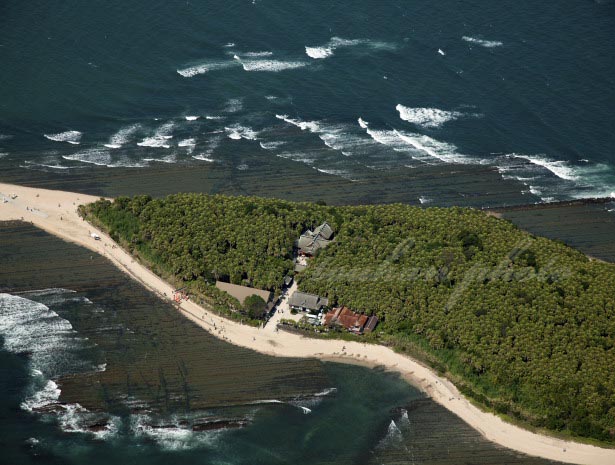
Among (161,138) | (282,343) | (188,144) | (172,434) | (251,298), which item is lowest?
(172,434)

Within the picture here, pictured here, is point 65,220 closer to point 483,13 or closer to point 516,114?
point 516,114

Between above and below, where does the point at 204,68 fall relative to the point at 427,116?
above

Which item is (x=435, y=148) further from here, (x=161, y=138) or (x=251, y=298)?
(x=251, y=298)

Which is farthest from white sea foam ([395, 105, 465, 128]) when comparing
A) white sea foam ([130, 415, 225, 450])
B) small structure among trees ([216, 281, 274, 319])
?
white sea foam ([130, 415, 225, 450])

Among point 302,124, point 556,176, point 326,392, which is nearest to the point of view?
point 326,392

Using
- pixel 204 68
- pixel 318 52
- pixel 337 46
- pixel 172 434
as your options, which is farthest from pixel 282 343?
pixel 337 46

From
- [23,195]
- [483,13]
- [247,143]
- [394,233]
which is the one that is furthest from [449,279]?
[483,13]

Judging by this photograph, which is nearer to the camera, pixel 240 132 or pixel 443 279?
pixel 443 279

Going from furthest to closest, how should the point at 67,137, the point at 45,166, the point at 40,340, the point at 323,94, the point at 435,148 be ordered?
1. the point at 323,94
2. the point at 67,137
3. the point at 435,148
4. the point at 45,166
5. the point at 40,340
